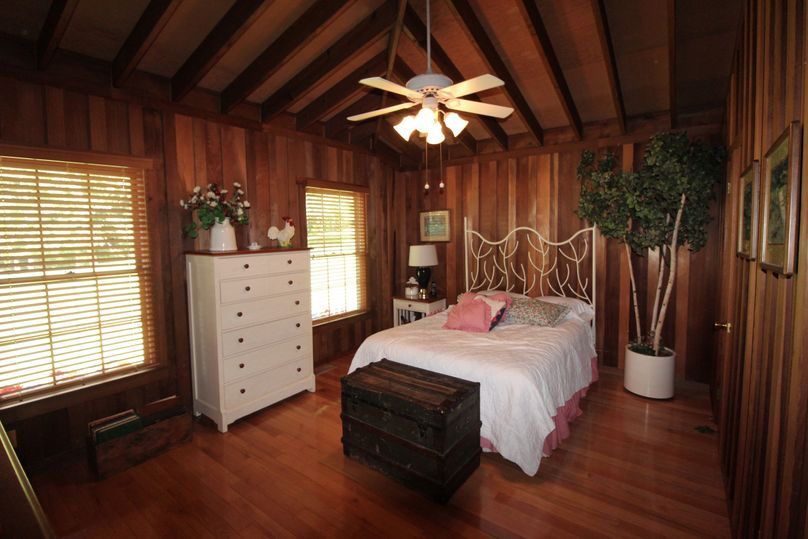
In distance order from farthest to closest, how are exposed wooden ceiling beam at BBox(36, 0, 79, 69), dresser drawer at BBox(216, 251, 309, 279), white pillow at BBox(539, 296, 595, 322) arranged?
white pillow at BBox(539, 296, 595, 322)
dresser drawer at BBox(216, 251, 309, 279)
exposed wooden ceiling beam at BBox(36, 0, 79, 69)

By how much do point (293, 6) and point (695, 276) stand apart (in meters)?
4.02

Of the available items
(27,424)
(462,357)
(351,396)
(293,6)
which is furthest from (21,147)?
(462,357)

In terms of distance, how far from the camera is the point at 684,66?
3.07m

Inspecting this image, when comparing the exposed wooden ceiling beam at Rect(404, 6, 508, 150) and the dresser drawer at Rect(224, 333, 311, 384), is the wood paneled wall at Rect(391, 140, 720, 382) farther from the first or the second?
the dresser drawer at Rect(224, 333, 311, 384)

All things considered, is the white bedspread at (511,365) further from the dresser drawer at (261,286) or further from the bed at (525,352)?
the dresser drawer at (261,286)

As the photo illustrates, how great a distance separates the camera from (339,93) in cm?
382

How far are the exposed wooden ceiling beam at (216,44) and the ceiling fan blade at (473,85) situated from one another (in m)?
1.24

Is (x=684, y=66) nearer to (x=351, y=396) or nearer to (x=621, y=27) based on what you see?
(x=621, y=27)

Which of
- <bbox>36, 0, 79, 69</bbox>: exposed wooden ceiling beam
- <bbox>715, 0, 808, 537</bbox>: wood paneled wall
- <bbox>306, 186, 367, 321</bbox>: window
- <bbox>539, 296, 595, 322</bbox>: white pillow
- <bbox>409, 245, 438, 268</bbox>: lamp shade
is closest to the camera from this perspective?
<bbox>715, 0, 808, 537</bbox>: wood paneled wall

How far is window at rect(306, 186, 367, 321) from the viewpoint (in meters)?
4.46

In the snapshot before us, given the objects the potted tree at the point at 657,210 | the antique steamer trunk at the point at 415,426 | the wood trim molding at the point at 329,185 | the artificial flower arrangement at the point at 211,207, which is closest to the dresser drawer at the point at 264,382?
the antique steamer trunk at the point at 415,426

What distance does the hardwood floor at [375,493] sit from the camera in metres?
2.08

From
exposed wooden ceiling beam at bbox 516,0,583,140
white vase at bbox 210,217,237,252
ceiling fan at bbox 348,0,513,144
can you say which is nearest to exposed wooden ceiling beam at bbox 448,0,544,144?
exposed wooden ceiling beam at bbox 516,0,583,140

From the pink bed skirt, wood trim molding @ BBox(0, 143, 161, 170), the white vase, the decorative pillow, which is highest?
wood trim molding @ BBox(0, 143, 161, 170)
